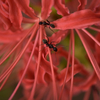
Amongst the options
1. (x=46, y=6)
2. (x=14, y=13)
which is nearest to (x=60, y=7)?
(x=46, y=6)

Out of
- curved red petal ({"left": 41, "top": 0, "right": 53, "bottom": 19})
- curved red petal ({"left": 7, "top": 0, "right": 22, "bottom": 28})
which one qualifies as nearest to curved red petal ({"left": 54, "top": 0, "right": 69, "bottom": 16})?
curved red petal ({"left": 41, "top": 0, "right": 53, "bottom": 19})

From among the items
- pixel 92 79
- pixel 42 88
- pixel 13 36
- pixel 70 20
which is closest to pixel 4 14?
pixel 13 36

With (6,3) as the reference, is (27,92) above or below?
below

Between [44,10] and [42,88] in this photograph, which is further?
[42,88]

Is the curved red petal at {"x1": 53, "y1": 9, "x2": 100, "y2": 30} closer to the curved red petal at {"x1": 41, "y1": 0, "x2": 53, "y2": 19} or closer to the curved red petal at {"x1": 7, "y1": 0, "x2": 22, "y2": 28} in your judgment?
the curved red petal at {"x1": 41, "y1": 0, "x2": 53, "y2": 19}

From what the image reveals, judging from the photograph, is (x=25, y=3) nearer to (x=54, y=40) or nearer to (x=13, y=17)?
(x=13, y=17)

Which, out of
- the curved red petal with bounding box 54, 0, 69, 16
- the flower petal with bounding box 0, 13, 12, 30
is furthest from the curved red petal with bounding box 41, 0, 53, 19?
the flower petal with bounding box 0, 13, 12, 30

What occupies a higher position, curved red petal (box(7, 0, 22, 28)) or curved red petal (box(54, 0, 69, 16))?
curved red petal (box(54, 0, 69, 16))

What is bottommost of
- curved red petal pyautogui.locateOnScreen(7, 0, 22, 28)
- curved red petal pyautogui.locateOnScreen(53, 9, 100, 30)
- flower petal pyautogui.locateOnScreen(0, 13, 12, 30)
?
flower petal pyautogui.locateOnScreen(0, 13, 12, 30)

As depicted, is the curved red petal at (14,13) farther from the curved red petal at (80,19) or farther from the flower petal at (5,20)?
the curved red petal at (80,19)
